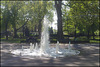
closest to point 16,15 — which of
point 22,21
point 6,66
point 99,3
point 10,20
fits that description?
point 10,20

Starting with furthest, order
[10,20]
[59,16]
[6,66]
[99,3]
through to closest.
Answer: [10,20] < [59,16] < [99,3] < [6,66]

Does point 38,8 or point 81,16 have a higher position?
point 38,8

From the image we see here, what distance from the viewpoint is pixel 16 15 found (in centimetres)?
2725

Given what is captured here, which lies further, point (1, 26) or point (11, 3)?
point (1, 26)

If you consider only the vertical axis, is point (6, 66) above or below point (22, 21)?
below

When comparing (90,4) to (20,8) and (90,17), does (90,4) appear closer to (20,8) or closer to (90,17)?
(90,17)

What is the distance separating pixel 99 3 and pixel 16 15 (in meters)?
14.9

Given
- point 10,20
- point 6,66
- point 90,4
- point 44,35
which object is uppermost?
point 90,4

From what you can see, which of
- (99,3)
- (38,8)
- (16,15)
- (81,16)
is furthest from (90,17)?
(16,15)

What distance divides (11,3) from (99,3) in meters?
15.7

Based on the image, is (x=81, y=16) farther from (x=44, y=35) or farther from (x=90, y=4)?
(x=44, y=35)

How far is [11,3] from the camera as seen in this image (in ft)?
89.0

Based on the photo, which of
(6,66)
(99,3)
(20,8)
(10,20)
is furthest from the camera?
(20,8)

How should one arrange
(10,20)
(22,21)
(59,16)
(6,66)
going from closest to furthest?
(6,66)
(59,16)
(10,20)
(22,21)
